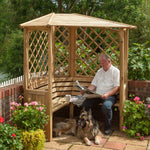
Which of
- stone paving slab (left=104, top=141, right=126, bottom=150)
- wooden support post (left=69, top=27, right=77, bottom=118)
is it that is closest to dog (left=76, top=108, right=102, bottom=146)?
stone paving slab (left=104, top=141, right=126, bottom=150)

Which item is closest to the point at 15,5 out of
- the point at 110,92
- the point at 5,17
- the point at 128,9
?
the point at 5,17

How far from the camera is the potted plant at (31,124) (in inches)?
152

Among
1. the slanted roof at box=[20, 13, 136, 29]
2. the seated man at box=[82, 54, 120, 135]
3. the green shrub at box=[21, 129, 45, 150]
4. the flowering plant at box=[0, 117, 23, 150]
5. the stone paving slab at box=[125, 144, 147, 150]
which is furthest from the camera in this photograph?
the seated man at box=[82, 54, 120, 135]

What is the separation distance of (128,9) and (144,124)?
10754 millimetres

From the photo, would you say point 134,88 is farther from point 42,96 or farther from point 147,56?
point 42,96

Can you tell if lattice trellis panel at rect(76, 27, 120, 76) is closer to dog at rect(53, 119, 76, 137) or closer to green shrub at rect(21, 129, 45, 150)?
dog at rect(53, 119, 76, 137)

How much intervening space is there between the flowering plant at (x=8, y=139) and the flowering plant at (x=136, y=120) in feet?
6.65

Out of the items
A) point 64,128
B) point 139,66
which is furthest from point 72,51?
point 64,128

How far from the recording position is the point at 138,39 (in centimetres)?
1490

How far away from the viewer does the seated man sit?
4.76m

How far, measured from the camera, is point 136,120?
4.77m

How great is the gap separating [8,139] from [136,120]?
237 centimetres

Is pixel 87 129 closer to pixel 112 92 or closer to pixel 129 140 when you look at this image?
pixel 129 140

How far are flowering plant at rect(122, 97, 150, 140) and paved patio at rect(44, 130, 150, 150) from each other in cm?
13
